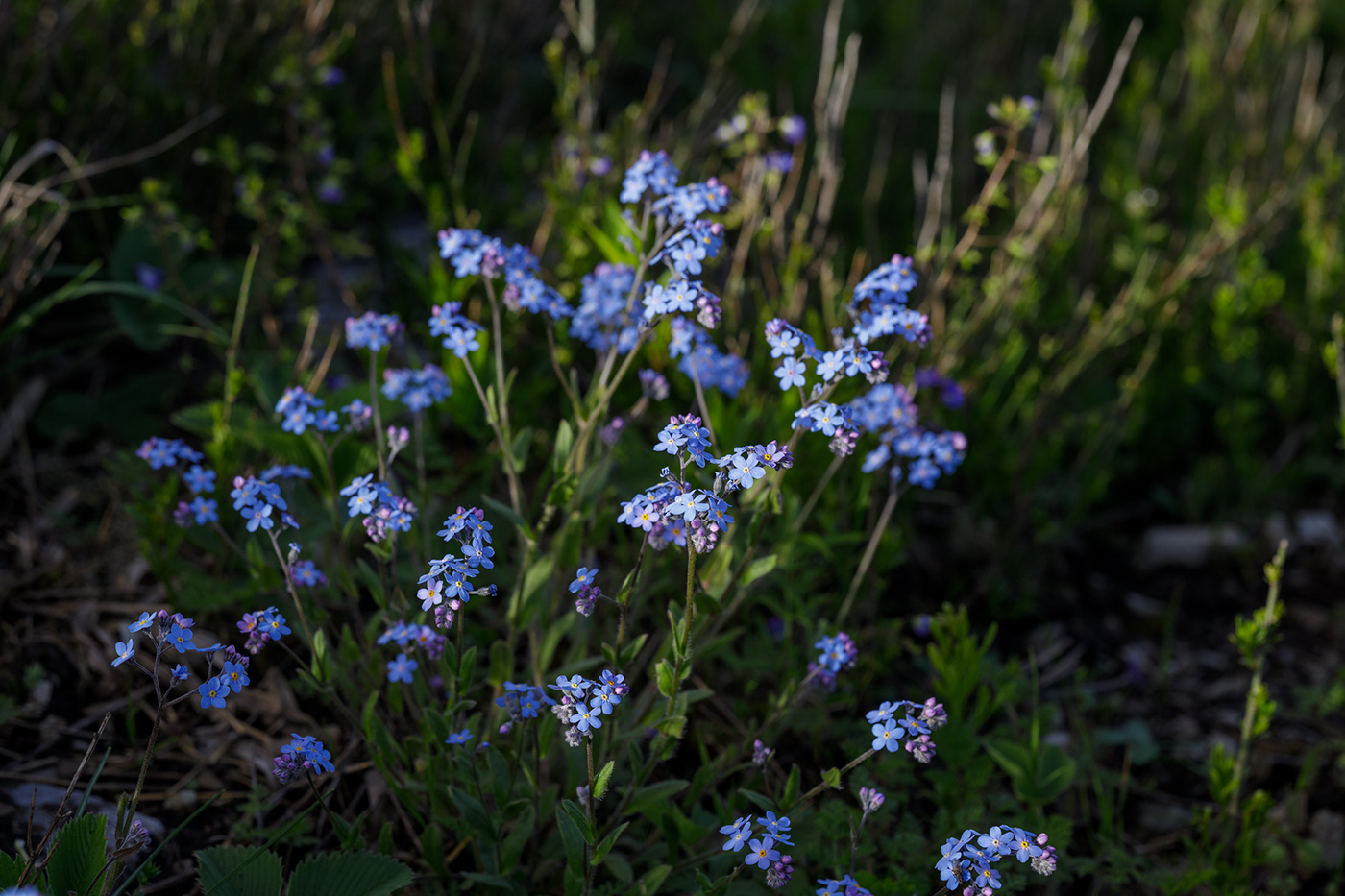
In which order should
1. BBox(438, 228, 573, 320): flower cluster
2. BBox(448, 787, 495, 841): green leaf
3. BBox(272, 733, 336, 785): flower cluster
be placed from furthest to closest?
BBox(438, 228, 573, 320): flower cluster
BBox(448, 787, 495, 841): green leaf
BBox(272, 733, 336, 785): flower cluster

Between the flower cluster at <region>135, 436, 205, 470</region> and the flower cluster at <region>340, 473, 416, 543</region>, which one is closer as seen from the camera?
the flower cluster at <region>340, 473, 416, 543</region>

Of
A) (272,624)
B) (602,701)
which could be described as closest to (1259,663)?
(602,701)

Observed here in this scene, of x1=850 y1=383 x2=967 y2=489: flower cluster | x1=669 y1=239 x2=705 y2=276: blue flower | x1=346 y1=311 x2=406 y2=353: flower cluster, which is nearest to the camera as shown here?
x1=669 y1=239 x2=705 y2=276: blue flower

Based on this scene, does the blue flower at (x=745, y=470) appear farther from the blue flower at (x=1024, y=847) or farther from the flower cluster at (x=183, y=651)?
the flower cluster at (x=183, y=651)

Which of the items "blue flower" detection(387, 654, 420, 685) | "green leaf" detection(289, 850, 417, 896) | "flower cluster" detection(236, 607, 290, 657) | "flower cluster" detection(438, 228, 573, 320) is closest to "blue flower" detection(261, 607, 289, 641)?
"flower cluster" detection(236, 607, 290, 657)

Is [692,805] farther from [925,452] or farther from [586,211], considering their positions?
[586,211]

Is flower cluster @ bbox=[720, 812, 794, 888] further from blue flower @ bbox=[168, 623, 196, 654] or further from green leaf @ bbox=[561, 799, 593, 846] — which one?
blue flower @ bbox=[168, 623, 196, 654]

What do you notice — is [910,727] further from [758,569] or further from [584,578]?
[584,578]
